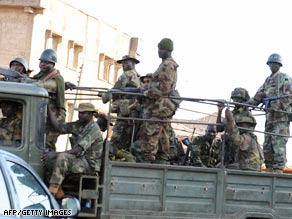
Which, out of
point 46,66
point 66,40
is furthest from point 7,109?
point 66,40

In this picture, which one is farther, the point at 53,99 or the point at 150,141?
the point at 150,141

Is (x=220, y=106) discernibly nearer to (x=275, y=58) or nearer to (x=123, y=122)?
(x=123, y=122)

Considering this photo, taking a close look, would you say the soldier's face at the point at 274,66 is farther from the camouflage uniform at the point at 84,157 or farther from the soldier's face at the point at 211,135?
the camouflage uniform at the point at 84,157

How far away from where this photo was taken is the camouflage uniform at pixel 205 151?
39.2 feet

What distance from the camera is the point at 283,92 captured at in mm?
12398

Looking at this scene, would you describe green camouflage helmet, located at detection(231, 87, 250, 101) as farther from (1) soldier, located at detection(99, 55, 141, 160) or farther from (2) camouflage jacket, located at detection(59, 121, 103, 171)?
(2) camouflage jacket, located at detection(59, 121, 103, 171)

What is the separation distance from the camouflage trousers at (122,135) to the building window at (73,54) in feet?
75.6

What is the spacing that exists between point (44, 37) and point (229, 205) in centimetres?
2202

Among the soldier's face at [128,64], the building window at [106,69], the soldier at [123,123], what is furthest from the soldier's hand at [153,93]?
the building window at [106,69]

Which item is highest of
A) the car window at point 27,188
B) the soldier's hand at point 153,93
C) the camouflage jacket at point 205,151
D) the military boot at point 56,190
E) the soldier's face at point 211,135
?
the soldier's hand at point 153,93

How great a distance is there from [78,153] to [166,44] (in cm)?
209

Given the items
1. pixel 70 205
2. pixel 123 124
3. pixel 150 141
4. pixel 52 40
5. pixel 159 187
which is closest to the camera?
pixel 70 205

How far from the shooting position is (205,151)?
12203 millimetres

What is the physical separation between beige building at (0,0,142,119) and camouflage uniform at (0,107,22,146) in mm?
17302
